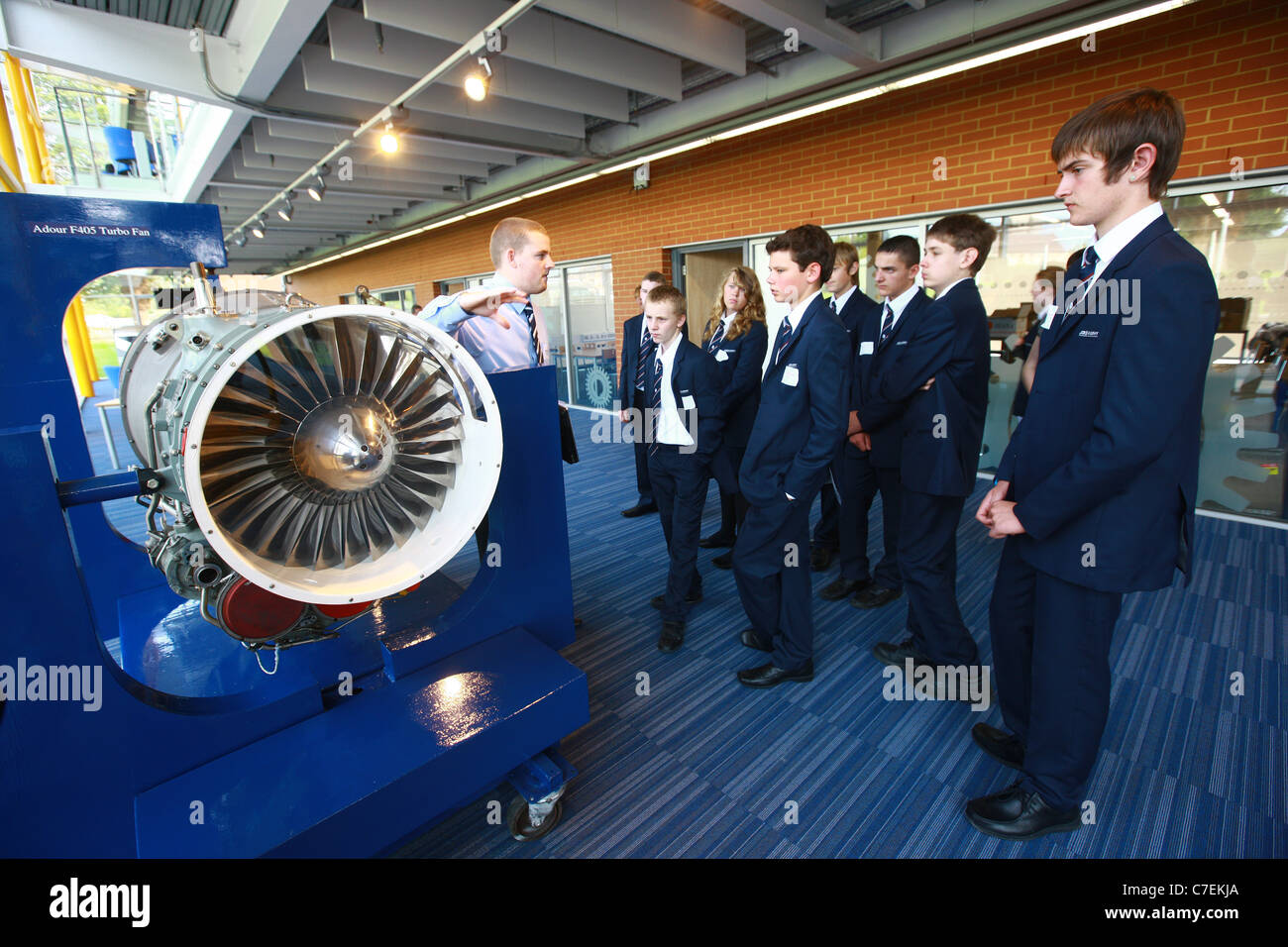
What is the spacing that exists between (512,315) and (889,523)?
7.36ft

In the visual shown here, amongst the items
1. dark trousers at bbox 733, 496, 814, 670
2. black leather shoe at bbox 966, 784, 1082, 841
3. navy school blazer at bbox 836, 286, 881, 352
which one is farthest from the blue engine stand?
navy school blazer at bbox 836, 286, 881, 352

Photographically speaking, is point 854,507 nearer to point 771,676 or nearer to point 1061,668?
point 771,676

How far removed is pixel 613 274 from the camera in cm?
761

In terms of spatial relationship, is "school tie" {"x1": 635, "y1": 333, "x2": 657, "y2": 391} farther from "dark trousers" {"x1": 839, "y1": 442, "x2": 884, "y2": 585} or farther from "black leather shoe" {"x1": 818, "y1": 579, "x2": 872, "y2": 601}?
"black leather shoe" {"x1": 818, "y1": 579, "x2": 872, "y2": 601}

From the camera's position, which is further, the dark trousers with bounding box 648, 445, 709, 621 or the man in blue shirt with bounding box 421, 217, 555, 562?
the dark trousers with bounding box 648, 445, 709, 621

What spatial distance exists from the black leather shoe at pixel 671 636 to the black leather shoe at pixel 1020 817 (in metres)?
1.32

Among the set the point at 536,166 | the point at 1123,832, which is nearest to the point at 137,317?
the point at 536,166

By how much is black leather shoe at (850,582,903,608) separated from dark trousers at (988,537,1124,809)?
130 centimetres

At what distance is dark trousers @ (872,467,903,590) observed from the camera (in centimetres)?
312

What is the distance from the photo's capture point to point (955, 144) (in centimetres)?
444

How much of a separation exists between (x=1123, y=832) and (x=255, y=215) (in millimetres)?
11398

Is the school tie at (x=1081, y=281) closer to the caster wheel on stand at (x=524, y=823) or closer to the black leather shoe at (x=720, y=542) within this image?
the caster wheel on stand at (x=524, y=823)

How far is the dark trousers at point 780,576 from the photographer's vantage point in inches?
90.5

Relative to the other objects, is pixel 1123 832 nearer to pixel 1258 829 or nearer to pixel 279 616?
pixel 1258 829
